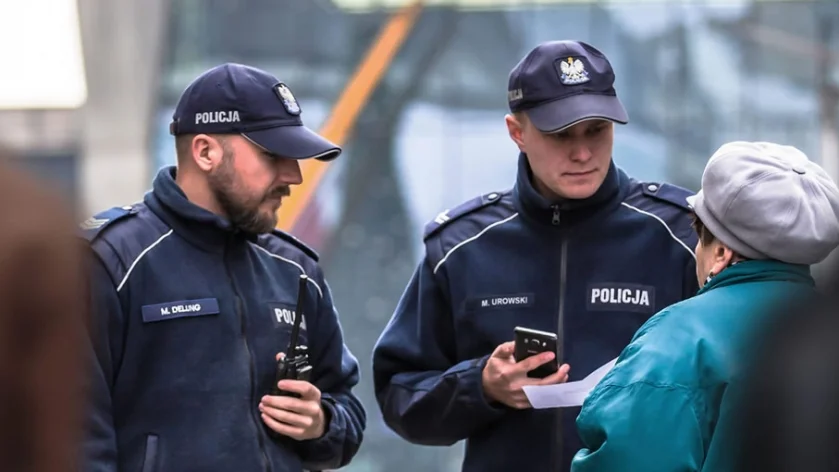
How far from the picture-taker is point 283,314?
3.73m

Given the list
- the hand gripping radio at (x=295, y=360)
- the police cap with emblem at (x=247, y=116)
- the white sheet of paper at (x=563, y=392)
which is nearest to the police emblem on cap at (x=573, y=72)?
the police cap with emblem at (x=247, y=116)

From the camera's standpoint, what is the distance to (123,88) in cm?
1397

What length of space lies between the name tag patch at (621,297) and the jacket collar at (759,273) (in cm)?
97

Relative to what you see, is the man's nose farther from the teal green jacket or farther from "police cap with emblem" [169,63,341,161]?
the teal green jacket

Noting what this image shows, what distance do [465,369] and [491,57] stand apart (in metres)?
9.78

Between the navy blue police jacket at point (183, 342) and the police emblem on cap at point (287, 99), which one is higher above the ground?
the police emblem on cap at point (287, 99)

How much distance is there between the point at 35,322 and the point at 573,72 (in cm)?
278

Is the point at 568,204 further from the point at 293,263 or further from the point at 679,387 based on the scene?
the point at 679,387

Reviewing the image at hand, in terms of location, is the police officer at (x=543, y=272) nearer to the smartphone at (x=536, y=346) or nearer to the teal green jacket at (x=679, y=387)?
the smartphone at (x=536, y=346)

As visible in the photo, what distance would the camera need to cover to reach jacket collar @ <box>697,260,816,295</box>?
2.80 m

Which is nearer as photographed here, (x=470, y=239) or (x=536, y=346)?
(x=536, y=346)

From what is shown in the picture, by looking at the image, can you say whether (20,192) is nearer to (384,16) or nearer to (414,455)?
(414,455)

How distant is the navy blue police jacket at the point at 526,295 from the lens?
379 centimetres

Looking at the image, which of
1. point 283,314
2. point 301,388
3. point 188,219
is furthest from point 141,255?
point 301,388
